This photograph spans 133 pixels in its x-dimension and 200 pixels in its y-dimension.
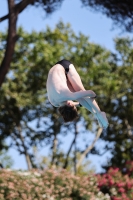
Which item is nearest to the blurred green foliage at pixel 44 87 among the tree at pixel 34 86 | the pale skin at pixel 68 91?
the tree at pixel 34 86

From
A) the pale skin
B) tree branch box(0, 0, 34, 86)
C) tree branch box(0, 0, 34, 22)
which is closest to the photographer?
the pale skin

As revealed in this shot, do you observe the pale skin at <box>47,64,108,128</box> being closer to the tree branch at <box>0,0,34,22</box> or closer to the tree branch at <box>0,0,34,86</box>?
the tree branch at <box>0,0,34,86</box>

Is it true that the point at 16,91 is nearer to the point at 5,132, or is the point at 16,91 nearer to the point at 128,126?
the point at 5,132

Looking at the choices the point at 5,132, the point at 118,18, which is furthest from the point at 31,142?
the point at 118,18

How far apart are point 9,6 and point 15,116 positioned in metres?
6.09

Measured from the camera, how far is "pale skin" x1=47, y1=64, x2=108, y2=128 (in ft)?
12.8

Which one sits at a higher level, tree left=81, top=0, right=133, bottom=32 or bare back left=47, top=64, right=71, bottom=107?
bare back left=47, top=64, right=71, bottom=107

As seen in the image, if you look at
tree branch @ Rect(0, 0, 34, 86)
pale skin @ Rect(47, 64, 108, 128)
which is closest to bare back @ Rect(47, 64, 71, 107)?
pale skin @ Rect(47, 64, 108, 128)

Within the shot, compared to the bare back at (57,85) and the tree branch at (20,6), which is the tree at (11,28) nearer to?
the tree branch at (20,6)

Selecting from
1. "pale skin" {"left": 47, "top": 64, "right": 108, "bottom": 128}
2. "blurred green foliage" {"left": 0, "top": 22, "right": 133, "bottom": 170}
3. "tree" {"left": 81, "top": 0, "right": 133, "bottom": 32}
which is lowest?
"blurred green foliage" {"left": 0, "top": 22, "right": 133, "bottom": 170}

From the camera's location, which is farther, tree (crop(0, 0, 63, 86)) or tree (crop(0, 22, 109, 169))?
tree (crop(0, 22, 109, 169))

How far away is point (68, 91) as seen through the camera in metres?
3.90

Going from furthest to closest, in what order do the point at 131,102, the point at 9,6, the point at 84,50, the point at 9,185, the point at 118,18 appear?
the point at 131,102 → the point at 84,50 → the point at 118,18 → the point at 9,6 → the point at 9,185

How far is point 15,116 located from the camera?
17047 mm
